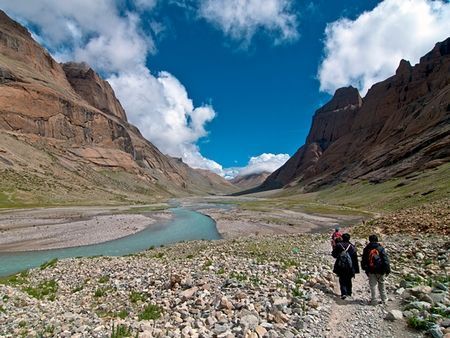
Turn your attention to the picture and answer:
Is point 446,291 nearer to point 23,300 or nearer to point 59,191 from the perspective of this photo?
A: point 23,300

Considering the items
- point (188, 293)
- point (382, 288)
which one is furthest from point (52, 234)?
point (382, 288)

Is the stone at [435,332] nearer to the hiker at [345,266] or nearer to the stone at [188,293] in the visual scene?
the hiker at [345,266]

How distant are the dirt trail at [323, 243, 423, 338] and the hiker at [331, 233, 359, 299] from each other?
1.35 feet

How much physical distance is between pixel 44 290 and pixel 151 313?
372 inches

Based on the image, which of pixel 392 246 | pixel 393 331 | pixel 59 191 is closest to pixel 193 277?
pixel 393 331

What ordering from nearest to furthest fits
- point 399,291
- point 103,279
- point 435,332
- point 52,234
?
point 435,332
point 399,291
point 103,279
point 52,234

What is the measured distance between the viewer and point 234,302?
11266 millimetres

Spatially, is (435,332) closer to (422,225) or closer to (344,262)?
(344,262)

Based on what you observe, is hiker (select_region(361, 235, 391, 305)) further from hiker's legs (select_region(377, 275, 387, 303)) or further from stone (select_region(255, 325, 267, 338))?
stone (select_region(255, 325, 267, 338))

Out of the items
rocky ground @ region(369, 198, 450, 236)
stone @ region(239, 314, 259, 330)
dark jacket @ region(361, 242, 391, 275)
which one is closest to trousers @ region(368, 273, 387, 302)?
dark jacket @ region(361, 242, 391, 275)

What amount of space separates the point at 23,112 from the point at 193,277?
211429mm

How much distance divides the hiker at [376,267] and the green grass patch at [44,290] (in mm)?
14738

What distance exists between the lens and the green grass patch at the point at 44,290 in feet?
52.6

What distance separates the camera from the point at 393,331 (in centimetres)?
928
